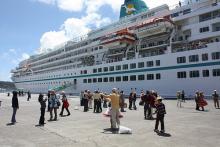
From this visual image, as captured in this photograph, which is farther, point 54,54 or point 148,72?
point 54,54

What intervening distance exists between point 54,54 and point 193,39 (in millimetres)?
49549

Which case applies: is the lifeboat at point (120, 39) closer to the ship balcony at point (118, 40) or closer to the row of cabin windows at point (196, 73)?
the ship balcony at point (118, 40)

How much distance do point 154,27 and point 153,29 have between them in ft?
1.24

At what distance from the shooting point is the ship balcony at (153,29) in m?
39.4

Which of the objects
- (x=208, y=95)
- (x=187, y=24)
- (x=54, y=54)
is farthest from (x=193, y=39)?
(x=54, y=54)

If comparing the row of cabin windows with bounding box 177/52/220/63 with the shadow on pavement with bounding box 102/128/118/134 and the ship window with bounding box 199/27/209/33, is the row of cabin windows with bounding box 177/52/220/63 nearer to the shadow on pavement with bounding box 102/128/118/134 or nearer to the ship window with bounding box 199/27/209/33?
the ship window with bounding box 199/27/209/33

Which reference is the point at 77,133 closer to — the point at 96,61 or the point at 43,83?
the point at 96,61

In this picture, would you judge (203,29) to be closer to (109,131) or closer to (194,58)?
(194,58)

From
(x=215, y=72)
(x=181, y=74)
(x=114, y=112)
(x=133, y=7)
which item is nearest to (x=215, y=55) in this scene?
(x=215, y=72)

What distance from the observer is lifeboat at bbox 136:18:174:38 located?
39281 millimetres

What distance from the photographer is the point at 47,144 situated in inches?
341

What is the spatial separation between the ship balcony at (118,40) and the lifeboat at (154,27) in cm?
243

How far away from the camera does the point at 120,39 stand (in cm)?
4650

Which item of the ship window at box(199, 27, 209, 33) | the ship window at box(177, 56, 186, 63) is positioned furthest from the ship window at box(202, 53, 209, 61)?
the ship window at box(199, 27, 209, 33)
